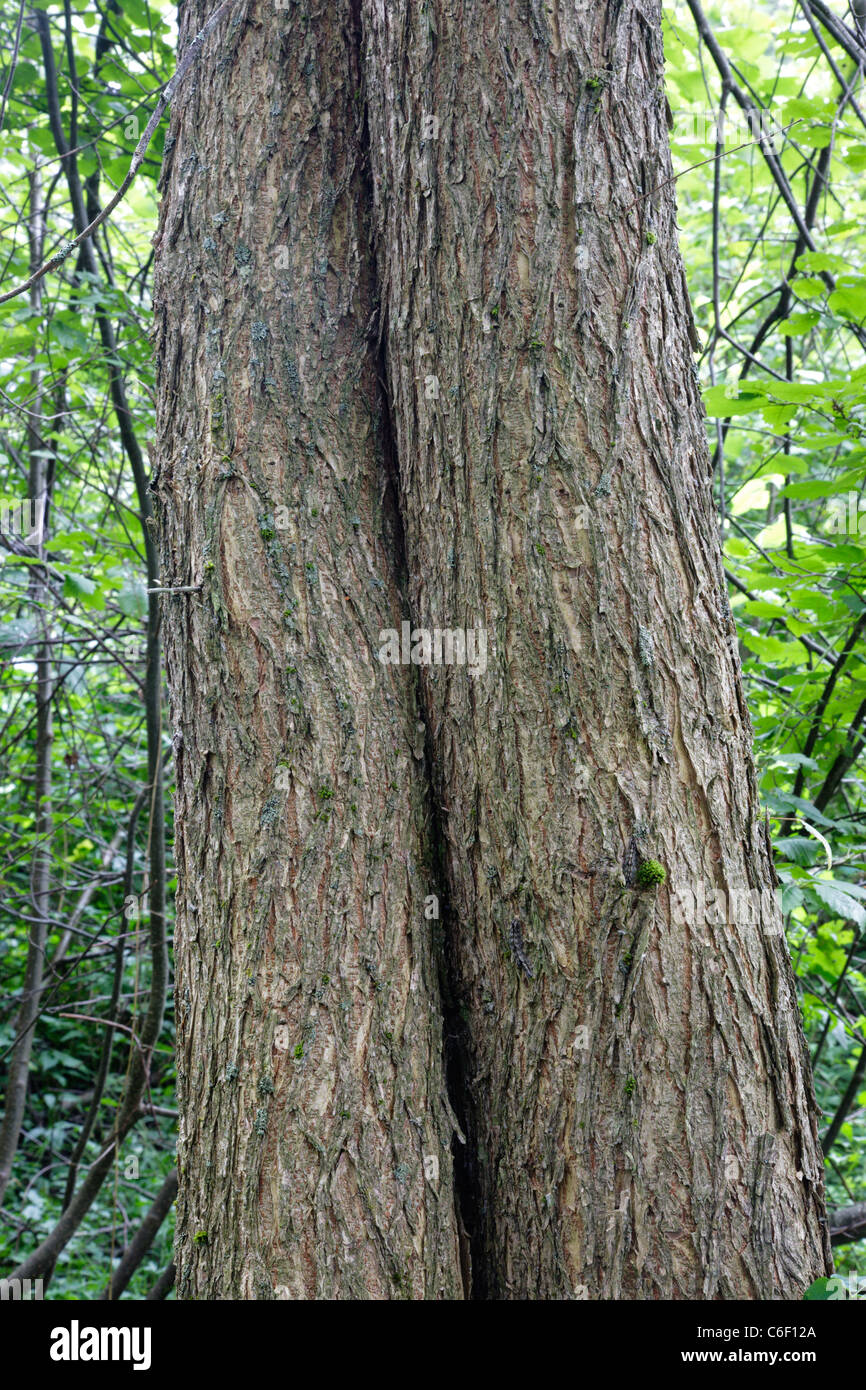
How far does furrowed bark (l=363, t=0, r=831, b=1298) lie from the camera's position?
1238 millimetres

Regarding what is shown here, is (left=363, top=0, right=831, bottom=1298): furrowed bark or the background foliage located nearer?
(left=363, top=0, right=831, bottom=1298): furrowed bark

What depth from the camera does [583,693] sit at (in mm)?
1312

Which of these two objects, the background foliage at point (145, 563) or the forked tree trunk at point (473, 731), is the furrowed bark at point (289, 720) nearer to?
the forked tree trunk at point (473, 731)

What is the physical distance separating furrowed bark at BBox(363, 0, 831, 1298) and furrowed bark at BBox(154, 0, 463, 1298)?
101mm

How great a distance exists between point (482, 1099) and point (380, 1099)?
0.57ft

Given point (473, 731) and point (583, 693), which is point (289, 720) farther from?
point (583, 693)

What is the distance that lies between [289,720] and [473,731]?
28 centimetres

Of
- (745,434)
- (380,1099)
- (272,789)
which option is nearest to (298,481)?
(272,789)

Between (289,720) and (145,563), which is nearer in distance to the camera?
(289,720)

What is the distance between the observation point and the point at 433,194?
4.84 ft

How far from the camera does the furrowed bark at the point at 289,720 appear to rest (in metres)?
1.25

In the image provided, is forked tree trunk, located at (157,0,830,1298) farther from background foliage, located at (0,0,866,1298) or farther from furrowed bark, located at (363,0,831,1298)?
background foliage, located at (0,0,866,1298)

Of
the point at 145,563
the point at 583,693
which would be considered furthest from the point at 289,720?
the point at 145,563

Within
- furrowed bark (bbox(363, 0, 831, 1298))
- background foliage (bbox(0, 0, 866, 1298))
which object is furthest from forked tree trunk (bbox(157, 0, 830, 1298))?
background foliage (bbox(0, 0, 866, 1298))
